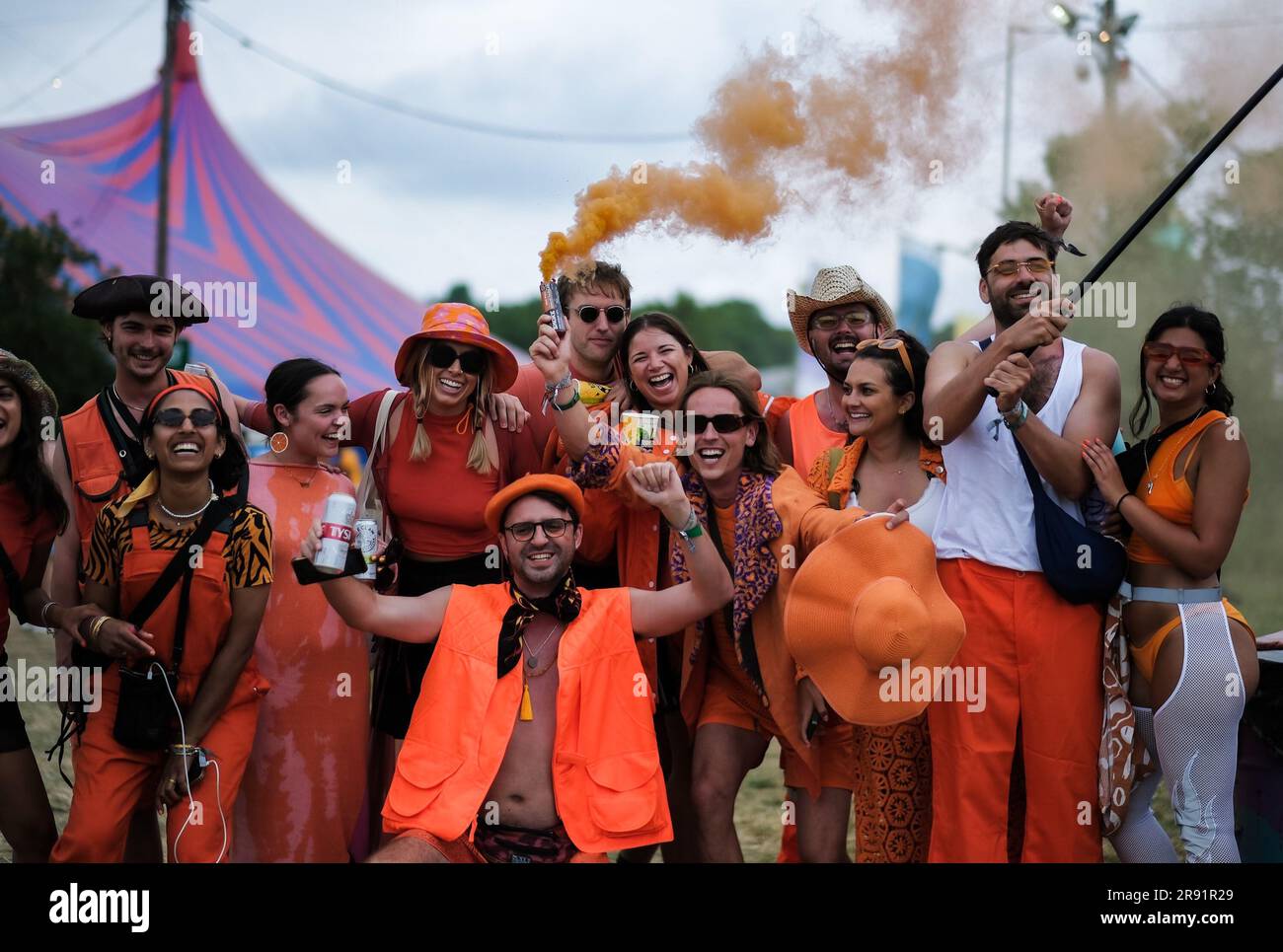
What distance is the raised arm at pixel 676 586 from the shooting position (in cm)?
412

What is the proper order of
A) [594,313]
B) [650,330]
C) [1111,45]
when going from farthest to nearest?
[1111,45]
[594,313]
[650,330]

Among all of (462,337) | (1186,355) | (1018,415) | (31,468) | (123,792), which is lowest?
(123,792)

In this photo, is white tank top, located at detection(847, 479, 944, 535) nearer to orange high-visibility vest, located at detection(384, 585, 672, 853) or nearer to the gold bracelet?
orange high-visibility vest, located at detection(384, 585, 672, 853)

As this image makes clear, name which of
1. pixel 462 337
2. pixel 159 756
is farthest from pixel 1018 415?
pixel 159 756

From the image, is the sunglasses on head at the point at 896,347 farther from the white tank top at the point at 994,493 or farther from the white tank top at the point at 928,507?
the white tank top at the point at 928,507

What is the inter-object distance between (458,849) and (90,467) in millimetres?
2100

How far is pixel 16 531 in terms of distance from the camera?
4559 millimetres

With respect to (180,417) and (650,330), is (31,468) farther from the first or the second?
(650,330)

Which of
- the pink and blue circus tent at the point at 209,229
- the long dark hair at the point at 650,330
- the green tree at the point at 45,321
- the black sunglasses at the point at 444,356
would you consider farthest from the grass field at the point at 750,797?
the pink and blue circus tent at the point at 209,229

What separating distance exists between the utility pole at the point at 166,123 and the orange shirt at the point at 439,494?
968 centimetres
